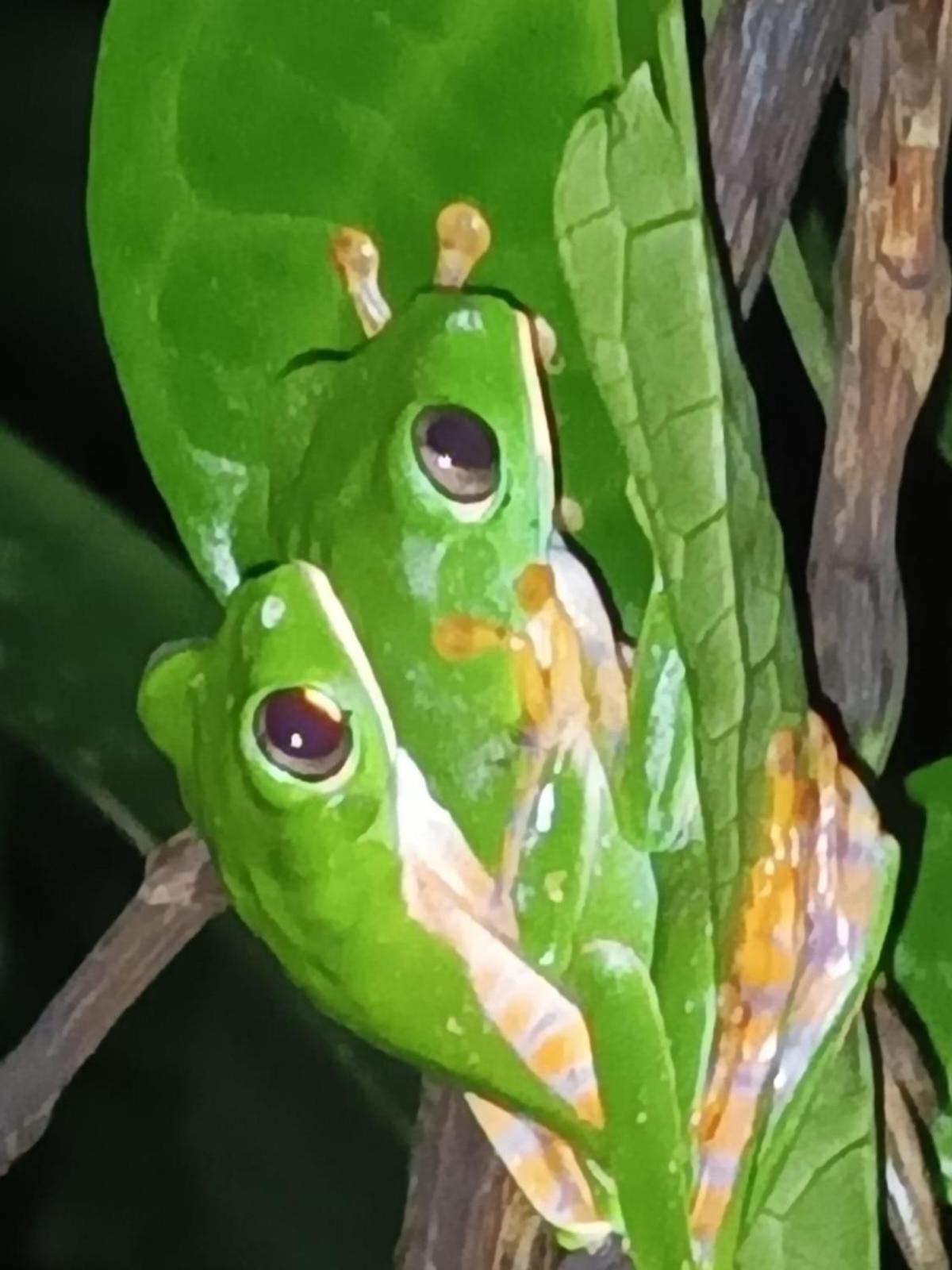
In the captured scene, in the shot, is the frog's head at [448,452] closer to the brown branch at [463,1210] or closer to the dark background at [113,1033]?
the brown branch at [463,1210]

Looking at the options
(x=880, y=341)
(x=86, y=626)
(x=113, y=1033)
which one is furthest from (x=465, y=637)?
(x=113, y=1033)

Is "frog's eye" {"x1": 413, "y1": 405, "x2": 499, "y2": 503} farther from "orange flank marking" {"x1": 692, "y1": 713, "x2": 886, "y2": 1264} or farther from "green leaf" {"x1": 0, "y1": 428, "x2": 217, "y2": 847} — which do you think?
"green leaf" {"x1": 0, "y1": 428, "x2": 217, "y2": 847}

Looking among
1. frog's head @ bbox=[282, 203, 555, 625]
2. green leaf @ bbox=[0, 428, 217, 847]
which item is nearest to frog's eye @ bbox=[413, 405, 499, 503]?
frog's head @ bbox=[282, 203, 555, 625]

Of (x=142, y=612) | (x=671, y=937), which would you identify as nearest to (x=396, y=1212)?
(x=142, y=612)

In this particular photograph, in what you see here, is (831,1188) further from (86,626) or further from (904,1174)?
(86,626)

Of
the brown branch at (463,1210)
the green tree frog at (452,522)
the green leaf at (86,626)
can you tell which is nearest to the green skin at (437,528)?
the green tree frog at (452,522)

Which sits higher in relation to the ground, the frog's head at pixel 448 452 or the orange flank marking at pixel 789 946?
the frog's head at pixel 448 452

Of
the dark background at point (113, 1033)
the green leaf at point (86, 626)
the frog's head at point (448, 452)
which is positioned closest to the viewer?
the frog's head at point (448, 452)
